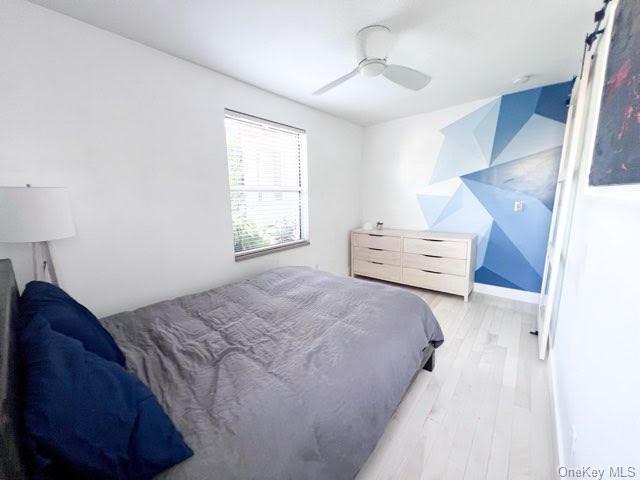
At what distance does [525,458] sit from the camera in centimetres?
126

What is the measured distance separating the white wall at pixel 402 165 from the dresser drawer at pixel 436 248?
455 mm

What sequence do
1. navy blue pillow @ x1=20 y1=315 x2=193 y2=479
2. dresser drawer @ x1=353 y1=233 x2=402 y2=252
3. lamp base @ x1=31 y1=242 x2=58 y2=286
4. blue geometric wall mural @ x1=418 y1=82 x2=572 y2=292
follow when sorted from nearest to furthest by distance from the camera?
1. navy blue pillow @ x1=20 y1=315 x2=193 y2=479
2. lamp base @ x1=31 y1=242 x2=58 y2=286
3. blue geometric wall mural @ x1=418 y1=82 x2=572 y2=292
4. dresser drawer @ x1=353 y1=233 x2=402 y2=252

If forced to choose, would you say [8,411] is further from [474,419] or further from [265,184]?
[265,184]

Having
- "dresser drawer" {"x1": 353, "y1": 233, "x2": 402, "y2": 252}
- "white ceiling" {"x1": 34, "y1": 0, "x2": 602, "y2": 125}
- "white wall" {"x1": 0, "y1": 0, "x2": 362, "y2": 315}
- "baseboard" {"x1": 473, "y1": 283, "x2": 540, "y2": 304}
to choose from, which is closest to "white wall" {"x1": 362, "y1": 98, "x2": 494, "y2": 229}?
"dresser drawer" {"x1": 353, "y1": 233, "x2": 402, "y2": 252}

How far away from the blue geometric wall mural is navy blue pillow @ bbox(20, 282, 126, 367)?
3467 mm

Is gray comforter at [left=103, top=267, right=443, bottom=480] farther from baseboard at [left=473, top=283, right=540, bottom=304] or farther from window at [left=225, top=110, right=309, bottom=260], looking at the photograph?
baseboard at [left=473, top=283, right=540, bottom=304]

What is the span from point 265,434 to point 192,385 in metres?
0.38

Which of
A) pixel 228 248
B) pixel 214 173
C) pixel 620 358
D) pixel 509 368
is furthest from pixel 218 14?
pixel 509 368

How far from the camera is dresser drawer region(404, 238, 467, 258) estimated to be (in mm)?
2910

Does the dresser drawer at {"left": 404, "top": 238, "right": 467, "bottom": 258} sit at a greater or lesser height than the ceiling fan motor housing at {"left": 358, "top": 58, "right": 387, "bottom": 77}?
lesser

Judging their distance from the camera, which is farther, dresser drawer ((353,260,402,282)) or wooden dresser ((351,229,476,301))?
dresser drawer ((353,260,402,282))

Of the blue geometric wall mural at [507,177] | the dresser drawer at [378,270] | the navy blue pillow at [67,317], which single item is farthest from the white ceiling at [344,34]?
the dresser drawer at [378,270]

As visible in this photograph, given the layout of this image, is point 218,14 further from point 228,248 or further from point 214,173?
point 228,248

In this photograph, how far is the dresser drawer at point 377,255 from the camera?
3.42m
